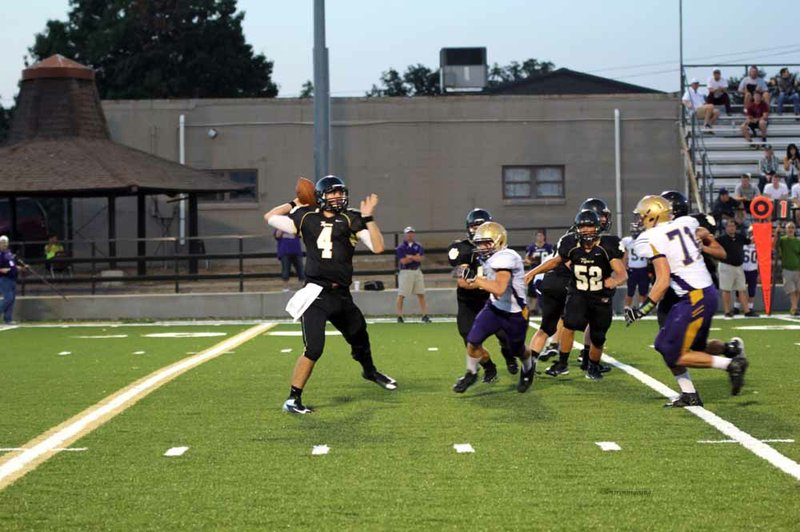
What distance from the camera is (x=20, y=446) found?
28.1ft

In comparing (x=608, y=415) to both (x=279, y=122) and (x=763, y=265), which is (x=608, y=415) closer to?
(x=763, y=265)

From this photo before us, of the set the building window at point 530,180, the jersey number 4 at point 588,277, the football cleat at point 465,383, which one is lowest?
the football cleat at point 465,383

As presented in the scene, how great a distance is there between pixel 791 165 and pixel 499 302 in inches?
698

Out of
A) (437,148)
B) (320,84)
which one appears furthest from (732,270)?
(437,148)

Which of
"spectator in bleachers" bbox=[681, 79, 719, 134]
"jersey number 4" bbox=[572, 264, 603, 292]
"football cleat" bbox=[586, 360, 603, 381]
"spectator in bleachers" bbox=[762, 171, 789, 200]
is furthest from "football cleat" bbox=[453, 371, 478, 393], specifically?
"spectator in bleachers" bbox=[681, 79, 719, 134]

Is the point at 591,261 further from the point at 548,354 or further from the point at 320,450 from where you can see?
the point at 320,450

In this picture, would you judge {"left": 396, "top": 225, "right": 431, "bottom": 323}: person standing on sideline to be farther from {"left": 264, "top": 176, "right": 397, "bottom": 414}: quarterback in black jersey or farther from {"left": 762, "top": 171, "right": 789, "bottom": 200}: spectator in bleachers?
{"left": 264, "top": 176, "right": 397, "bottom": 414}: quarterback in black jersey

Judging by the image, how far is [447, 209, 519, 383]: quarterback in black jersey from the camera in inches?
455

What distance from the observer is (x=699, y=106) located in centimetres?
3044

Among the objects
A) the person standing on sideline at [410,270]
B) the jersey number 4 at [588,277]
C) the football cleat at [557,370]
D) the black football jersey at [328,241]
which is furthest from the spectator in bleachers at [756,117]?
the black football jersey at [328,241]

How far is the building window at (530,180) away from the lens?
3188 cm

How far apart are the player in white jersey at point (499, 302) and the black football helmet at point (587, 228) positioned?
104 centimetres

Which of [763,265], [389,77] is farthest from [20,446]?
[389,77]

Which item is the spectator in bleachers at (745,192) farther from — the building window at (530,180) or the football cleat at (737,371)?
the football cleat at (737,371)
